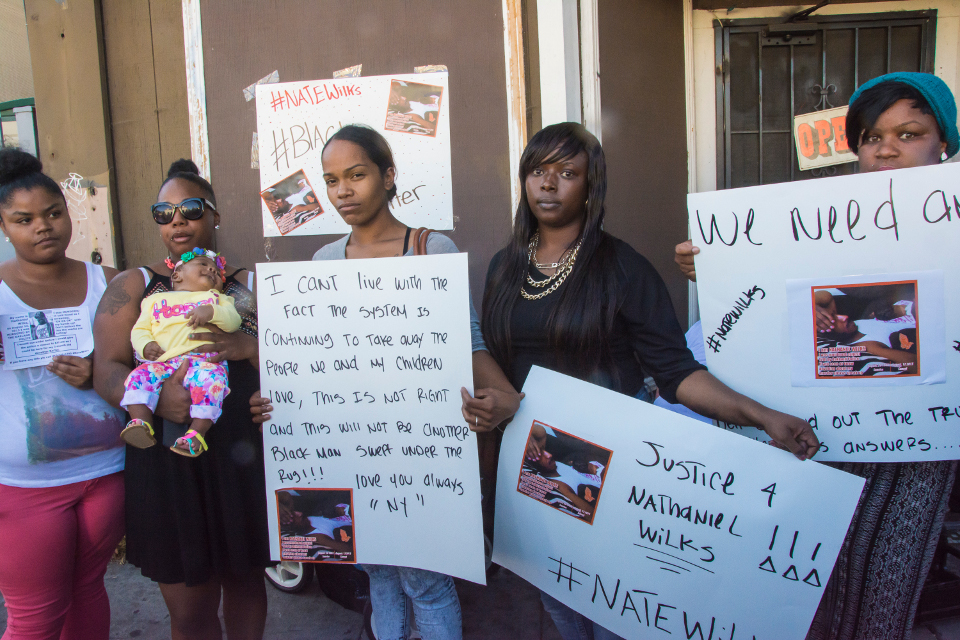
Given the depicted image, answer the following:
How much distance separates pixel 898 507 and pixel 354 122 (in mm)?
3017

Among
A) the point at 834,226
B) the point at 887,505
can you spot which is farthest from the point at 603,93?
the point at 887,505

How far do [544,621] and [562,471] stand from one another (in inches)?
59.9

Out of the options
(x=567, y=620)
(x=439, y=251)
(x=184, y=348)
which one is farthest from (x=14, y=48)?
(x=567, y=620)

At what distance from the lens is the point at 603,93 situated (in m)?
3.13

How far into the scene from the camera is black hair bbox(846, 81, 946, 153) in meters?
1.52

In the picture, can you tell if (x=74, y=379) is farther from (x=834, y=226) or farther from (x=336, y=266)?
(x=834, y=226)

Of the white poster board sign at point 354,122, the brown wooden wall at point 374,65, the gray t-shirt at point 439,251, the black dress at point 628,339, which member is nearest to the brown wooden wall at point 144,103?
the brown wooden wall at point 374,65

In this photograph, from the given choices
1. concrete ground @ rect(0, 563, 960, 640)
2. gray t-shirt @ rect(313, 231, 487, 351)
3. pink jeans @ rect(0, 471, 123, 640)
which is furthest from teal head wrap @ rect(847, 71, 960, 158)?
pink jeans @ rect(0, 471, 123, 640)

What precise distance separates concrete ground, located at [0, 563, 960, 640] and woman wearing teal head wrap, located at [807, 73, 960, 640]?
1377 mm

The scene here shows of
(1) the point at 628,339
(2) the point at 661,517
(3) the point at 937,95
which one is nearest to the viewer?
(3) the point at 937,95

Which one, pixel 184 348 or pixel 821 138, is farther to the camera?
pixel 821 138

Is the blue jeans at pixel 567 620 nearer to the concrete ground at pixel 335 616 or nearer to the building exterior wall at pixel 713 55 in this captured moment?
the concrete ground at pixel 335 616

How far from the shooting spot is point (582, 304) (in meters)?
1.68

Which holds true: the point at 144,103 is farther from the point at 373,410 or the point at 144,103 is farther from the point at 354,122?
the point at 373,410
